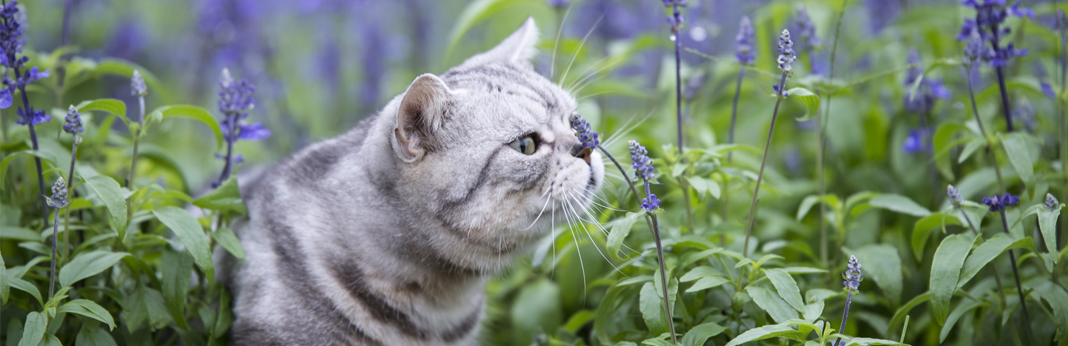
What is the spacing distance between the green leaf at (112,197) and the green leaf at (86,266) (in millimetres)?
116

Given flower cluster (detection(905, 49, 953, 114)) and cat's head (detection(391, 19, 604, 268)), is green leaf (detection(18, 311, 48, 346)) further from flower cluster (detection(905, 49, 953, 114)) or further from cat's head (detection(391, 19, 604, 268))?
flower cluster (detection(905, 49, 953, 114))

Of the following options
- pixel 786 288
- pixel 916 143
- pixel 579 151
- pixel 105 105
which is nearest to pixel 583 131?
pixel 579 151

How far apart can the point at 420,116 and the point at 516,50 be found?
51 centimetres

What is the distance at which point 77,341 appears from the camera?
63.6 inches

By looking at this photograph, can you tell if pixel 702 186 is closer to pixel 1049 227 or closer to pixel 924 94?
pixel 1049 227

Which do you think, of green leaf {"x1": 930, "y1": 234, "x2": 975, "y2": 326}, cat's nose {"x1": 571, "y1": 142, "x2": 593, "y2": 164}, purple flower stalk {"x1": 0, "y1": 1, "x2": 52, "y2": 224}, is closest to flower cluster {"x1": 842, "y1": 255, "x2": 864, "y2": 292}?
green leaf {"x1": 930, "y1": 234, "x2": 975, "y2": 326}

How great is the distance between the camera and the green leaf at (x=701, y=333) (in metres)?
1.55

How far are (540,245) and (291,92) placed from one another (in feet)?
8.63

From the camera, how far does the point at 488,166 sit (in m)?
1.73

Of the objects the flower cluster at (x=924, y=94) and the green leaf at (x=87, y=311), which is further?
the flower cluster at (x=924, y=94)

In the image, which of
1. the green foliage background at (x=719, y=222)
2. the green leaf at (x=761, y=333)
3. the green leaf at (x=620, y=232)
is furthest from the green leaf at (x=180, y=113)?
the green leaf at (x=761, y=333)

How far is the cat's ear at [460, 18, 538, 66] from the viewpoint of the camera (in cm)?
212

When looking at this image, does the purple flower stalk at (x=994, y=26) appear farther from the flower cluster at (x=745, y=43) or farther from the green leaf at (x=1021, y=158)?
the flower cluster at (x=745, y=43)

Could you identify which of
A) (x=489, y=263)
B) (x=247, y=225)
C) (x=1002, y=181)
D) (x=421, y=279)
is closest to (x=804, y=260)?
(x=1002, y=181)
